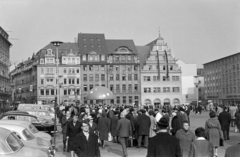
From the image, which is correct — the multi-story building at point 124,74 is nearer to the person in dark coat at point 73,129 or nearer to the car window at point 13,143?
the person in dark coat at point 73,129

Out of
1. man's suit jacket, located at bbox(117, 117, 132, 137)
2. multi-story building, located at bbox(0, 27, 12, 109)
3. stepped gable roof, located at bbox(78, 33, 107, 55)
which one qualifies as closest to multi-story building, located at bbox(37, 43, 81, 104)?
stepped gable roof, located at bbox(78, 33, 107, 55)

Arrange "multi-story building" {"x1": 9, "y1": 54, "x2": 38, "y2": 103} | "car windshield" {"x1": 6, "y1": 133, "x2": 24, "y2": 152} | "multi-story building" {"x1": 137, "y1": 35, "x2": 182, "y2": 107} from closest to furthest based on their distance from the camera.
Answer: "car windshield" {"x1": 6, "y1": 133, "x2": 24, "y2": 152}, "multi-story building" {"x1": 137, "y1": 35, "x2": 182, "y2": 107}, "multi-story building" {"x1": 9, "y1": 54, "x2": 38, "y2": 103}

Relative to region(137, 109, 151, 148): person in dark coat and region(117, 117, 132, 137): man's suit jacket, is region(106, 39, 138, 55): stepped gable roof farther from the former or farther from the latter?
region(117, 117, 132, 137): man's suit jacket

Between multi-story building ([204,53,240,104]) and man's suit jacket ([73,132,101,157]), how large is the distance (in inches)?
2673

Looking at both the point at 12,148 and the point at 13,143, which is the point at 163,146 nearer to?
the point at 12,148

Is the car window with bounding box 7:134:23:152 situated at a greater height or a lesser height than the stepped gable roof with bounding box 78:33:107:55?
lesser

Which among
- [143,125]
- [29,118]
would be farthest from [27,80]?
[143,125]

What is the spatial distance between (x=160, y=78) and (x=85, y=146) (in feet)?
245

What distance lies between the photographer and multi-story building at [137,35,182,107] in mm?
79250

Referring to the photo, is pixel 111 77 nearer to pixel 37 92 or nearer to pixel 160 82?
pixel 160 82

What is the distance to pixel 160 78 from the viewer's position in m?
81.8

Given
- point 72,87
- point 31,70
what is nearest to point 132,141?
point 72,87

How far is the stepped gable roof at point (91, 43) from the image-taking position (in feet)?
267

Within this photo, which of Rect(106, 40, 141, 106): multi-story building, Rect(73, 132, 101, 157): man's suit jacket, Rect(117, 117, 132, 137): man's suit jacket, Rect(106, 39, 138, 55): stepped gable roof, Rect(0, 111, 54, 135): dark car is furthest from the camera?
Rect(106, 39, 138, 55): stepped gable roof
